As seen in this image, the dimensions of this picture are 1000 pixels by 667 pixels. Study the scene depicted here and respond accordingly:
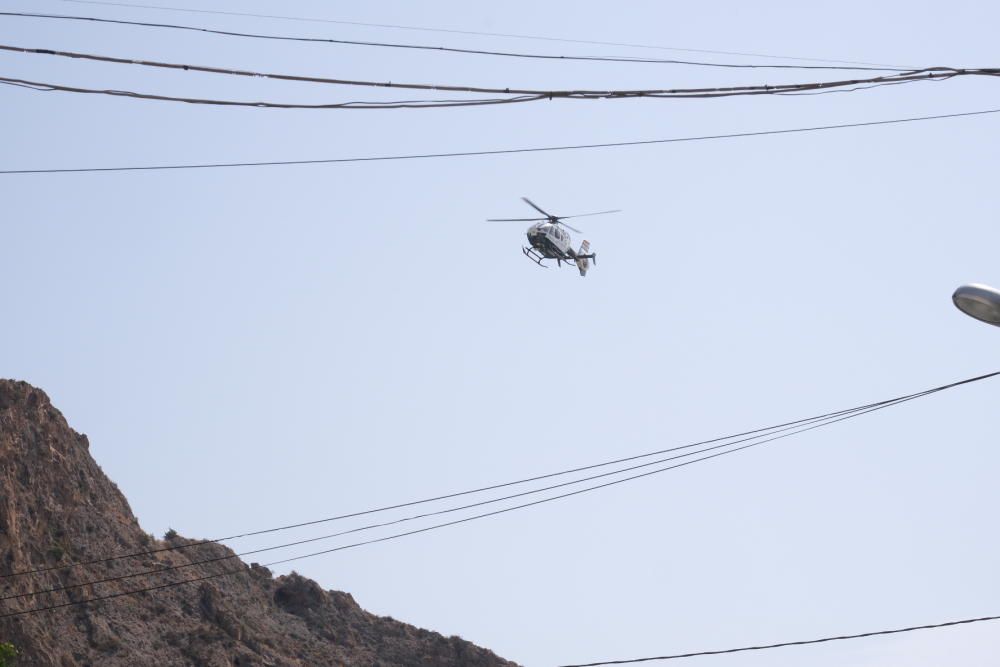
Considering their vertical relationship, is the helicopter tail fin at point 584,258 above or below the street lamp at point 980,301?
above

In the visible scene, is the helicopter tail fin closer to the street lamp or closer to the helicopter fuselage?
the helicopter fuselage

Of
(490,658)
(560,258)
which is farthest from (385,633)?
(560,258)

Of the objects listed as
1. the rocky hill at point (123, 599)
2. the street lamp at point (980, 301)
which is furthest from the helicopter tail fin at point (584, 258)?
the street lamp at point (980, 301)

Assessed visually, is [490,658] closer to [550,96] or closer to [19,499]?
[19,499]

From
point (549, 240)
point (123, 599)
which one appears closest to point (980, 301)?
point (549, 240)

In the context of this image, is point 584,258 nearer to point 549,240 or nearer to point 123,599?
point 549,240

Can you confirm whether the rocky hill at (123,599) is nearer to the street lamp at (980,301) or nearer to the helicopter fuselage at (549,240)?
the helicopter fuselage at (549,240)
